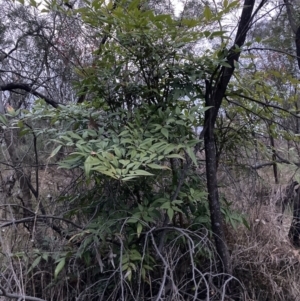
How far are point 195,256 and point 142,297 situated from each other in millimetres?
408

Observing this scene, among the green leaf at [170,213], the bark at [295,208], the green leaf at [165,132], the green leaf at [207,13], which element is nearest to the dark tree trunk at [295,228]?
the bark at [295,208]

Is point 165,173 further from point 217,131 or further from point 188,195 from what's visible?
point 217,131

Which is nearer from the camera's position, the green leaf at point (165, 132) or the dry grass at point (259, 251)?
the green leaf at point (165, 132)

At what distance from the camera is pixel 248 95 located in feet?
9.61

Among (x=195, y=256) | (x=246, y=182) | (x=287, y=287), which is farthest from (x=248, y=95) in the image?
(x=287, y=287)

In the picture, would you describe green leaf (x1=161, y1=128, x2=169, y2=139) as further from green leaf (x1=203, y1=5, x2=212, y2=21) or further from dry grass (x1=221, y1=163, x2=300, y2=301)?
dry grass (x1=221, y1=163, x2=300, y2=301)

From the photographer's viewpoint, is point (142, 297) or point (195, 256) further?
point (195, 256)

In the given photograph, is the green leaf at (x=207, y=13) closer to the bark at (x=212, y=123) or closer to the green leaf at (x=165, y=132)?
the bark at (x=212, y=123)

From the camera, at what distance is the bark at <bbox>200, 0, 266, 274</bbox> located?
2668 millimetres

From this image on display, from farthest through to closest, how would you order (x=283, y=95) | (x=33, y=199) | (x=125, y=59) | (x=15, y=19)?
(x=15, y=19)
(x=33, y=199)
(x=283, y=95)
(x=125, y=59)

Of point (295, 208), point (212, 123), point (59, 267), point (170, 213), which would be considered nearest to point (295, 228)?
point (295, 208)

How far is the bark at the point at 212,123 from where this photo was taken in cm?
267

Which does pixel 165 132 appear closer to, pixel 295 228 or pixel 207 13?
pixel 207 13

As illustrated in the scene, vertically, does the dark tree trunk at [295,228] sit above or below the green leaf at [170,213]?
below
